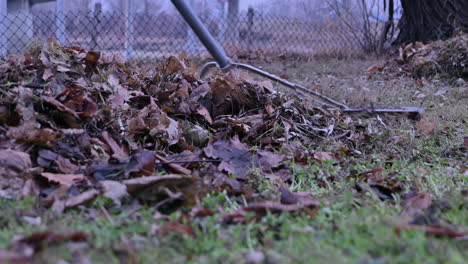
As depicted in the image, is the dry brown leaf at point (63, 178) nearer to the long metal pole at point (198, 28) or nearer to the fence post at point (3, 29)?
the long metal pole at point (198, 28)

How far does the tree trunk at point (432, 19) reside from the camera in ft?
27.5

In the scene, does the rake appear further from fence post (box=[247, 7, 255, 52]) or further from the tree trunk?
fence post (box=[247, 7, 255, 52])

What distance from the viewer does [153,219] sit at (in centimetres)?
177

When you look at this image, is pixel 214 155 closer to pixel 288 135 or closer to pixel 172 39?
pixel 288 135

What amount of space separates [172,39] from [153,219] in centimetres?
913

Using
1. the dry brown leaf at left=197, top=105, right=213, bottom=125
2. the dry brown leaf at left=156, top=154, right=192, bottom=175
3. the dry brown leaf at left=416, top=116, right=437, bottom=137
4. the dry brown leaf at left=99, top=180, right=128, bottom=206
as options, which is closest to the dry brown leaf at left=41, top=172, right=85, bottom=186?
the dry brown leaf at left=99, top=180, right=128, bottom=206

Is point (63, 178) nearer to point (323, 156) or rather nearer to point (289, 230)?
point (289, 230)

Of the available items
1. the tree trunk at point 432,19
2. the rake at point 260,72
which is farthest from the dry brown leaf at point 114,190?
the tree trunk at point 432,19

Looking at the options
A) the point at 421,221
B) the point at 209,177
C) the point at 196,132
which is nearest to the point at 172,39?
the point at 196,132

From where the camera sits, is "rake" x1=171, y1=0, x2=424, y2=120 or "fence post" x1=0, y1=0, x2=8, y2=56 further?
"fence post" x1=0, y1=0, x2=8, y2=56

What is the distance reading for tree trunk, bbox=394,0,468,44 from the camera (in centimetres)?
838

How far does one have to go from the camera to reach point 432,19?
877cm

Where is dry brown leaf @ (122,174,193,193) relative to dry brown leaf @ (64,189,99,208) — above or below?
above

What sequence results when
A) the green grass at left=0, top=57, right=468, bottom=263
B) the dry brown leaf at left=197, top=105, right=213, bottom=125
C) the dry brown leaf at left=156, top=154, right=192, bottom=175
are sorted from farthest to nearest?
1. the dry brown leaf at left=197, top=105, right=213, bottom=125
2. the dry brown leaf at left=156, top=154, right=192, bottom=175
3. the green grass at left=0, top=57, right=468, bottom=263
